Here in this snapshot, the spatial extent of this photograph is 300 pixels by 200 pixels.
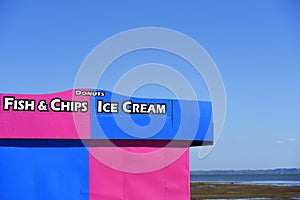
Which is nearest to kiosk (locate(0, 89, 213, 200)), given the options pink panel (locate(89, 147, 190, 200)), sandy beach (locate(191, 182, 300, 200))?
pink panel (locate(89, 147, 190, 200))

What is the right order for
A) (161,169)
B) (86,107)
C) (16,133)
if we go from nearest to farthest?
1. (16,133)
2. (86,107)
3. (161,169)

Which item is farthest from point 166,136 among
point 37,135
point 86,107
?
point 37,135

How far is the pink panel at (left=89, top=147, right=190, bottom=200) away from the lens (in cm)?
1251

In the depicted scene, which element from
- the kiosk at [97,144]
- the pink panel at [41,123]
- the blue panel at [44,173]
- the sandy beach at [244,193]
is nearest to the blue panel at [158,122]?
the kiosk at [97,144]

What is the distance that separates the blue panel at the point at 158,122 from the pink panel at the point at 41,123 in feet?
1.38

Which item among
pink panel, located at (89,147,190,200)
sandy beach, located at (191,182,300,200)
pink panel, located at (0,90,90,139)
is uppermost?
pink panel, located at (0,90,90,139)

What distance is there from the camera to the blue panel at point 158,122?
12500 millimetres

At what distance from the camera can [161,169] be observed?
13.3m

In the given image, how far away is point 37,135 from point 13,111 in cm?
80

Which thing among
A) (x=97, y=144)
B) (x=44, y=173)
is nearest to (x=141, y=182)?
(x=97, y=144)

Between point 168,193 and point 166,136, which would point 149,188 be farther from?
point 166,136

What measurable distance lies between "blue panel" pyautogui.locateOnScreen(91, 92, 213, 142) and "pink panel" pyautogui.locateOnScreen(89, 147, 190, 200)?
1.52ft

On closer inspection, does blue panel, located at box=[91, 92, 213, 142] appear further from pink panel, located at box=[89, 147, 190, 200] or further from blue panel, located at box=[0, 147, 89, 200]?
blue panel, located at box=[0, 147, 89, 200]

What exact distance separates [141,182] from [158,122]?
1646 mm
